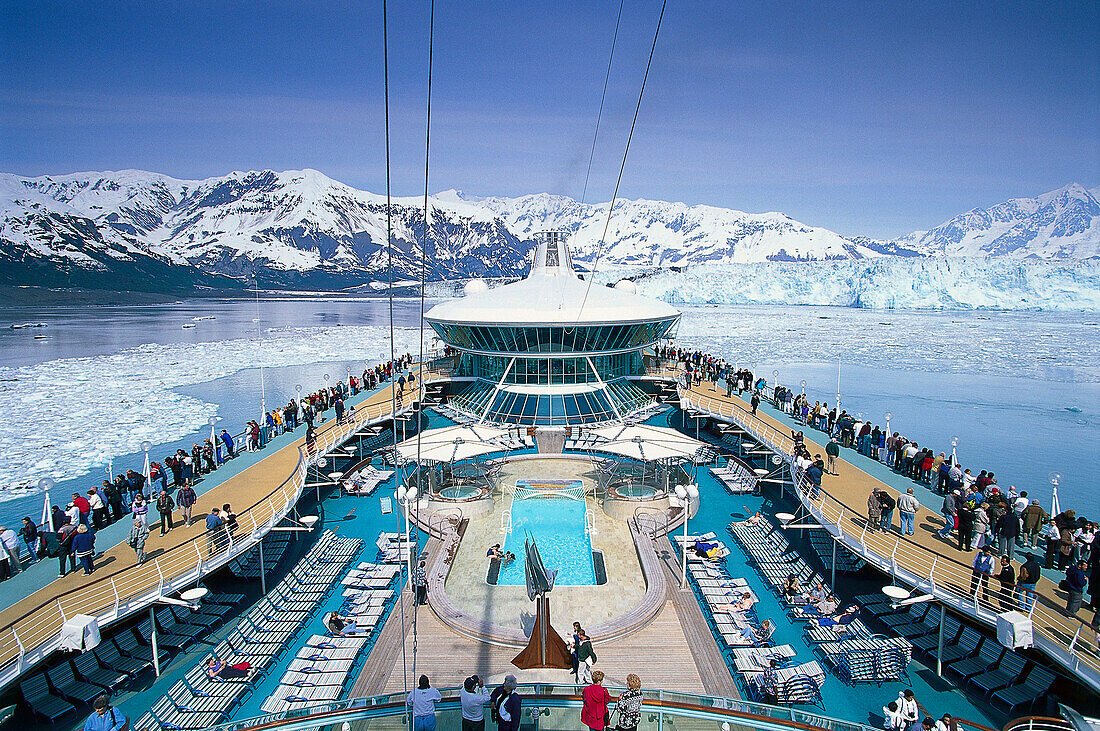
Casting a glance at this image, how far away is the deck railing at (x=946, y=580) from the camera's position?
9.92 metres

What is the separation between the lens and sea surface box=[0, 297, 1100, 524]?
1142 inches

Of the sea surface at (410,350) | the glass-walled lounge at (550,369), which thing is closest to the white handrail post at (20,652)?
the sea surface at (410,350)

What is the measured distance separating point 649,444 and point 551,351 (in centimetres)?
1019

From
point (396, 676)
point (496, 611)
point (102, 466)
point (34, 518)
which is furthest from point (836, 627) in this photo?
point (102, 466)

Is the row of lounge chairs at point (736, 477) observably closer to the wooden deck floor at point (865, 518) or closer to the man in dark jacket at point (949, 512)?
the wooden deck floor at point (865, 518)

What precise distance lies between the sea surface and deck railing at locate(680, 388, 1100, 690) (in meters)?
13.9

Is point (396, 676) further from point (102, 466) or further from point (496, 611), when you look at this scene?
point (102, 466)

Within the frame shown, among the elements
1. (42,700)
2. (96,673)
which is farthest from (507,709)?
(96,673)

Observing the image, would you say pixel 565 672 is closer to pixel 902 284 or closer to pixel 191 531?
pixel 191 531

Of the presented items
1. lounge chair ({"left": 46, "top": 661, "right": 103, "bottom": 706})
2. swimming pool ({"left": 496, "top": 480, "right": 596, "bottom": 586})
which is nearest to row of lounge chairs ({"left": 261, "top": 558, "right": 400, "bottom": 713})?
swimming pool ({"left": 496, "top": 480, "right": 596, "bottom": 586})

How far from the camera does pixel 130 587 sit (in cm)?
1243

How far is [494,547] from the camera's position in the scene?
661 inches

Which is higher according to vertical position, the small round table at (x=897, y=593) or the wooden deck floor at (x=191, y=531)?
the small round table at (x=897, y=593)

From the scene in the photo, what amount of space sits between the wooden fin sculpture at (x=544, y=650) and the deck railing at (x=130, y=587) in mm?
5903
